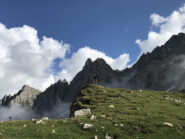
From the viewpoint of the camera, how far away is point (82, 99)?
62.0 m

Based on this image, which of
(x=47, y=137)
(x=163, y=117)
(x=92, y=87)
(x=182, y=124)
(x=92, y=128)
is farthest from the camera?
(x=92, y=87)

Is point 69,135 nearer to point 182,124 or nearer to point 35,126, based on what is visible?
point 35,126

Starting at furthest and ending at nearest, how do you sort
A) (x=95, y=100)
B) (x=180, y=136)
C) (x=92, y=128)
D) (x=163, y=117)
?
(x=95, y=100) < (x=163, y=117) < (x=92, y=128) < (x=180, y=136)

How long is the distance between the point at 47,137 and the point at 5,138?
4.15m

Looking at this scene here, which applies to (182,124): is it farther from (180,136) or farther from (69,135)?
(69,135)

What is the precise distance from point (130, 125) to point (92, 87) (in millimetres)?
44149

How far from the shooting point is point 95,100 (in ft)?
184

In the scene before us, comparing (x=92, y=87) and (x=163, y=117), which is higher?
(x=92, y=87)

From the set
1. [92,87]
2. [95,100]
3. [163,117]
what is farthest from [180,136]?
[92,87]

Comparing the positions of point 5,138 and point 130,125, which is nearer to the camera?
point 5,138

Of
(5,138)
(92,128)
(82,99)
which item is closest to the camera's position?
(5,138)

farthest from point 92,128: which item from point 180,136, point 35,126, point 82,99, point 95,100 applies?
point 82,99

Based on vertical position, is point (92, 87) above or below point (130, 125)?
above

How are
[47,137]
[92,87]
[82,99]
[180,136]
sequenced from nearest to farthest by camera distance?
1. [47,137]
2. [180,136]
3. [82,99]
4. [92,87]
